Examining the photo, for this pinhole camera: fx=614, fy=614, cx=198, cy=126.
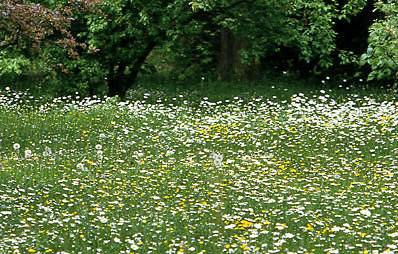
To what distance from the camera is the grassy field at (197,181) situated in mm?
6008

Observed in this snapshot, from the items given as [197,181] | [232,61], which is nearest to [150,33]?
[232,61]

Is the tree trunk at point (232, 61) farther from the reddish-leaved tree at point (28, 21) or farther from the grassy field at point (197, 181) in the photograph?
the reddish-leaved tree at point (28, 21)

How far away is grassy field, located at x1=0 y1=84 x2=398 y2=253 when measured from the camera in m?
6.01

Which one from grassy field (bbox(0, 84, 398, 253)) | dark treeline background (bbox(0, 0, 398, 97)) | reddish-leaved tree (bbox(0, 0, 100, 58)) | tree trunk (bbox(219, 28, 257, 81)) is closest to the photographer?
grassy field (bbox(0, 84, 398, 253))

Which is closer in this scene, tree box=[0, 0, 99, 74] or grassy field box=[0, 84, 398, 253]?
grassy field box=[0, 84, 398, 253]

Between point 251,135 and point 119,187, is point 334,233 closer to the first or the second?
point 119,187

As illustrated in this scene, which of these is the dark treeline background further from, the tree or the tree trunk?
the tree trunk

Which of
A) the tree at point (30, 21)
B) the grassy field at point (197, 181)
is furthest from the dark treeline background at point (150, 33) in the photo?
the grassy field at point (197, 181)

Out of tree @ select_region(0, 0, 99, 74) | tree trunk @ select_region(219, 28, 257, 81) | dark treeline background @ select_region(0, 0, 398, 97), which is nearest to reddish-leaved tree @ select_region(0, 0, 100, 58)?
tree @ select_region(0, 0, 99, 74)

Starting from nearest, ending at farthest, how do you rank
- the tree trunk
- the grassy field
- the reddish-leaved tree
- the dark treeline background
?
the grassy field < the reddish-leaved tree < the dark treeline background < the tree trunk

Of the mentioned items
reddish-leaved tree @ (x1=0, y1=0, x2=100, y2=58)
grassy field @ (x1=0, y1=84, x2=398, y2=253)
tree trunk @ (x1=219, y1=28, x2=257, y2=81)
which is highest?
reddish-leaved tree @ (x1=0, y1=0, x2=100, y2=58)

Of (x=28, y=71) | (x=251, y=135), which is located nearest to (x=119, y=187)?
(x=251, y=135)

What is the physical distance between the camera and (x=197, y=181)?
7789mm

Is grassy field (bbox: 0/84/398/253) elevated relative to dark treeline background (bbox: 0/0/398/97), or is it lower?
lower
